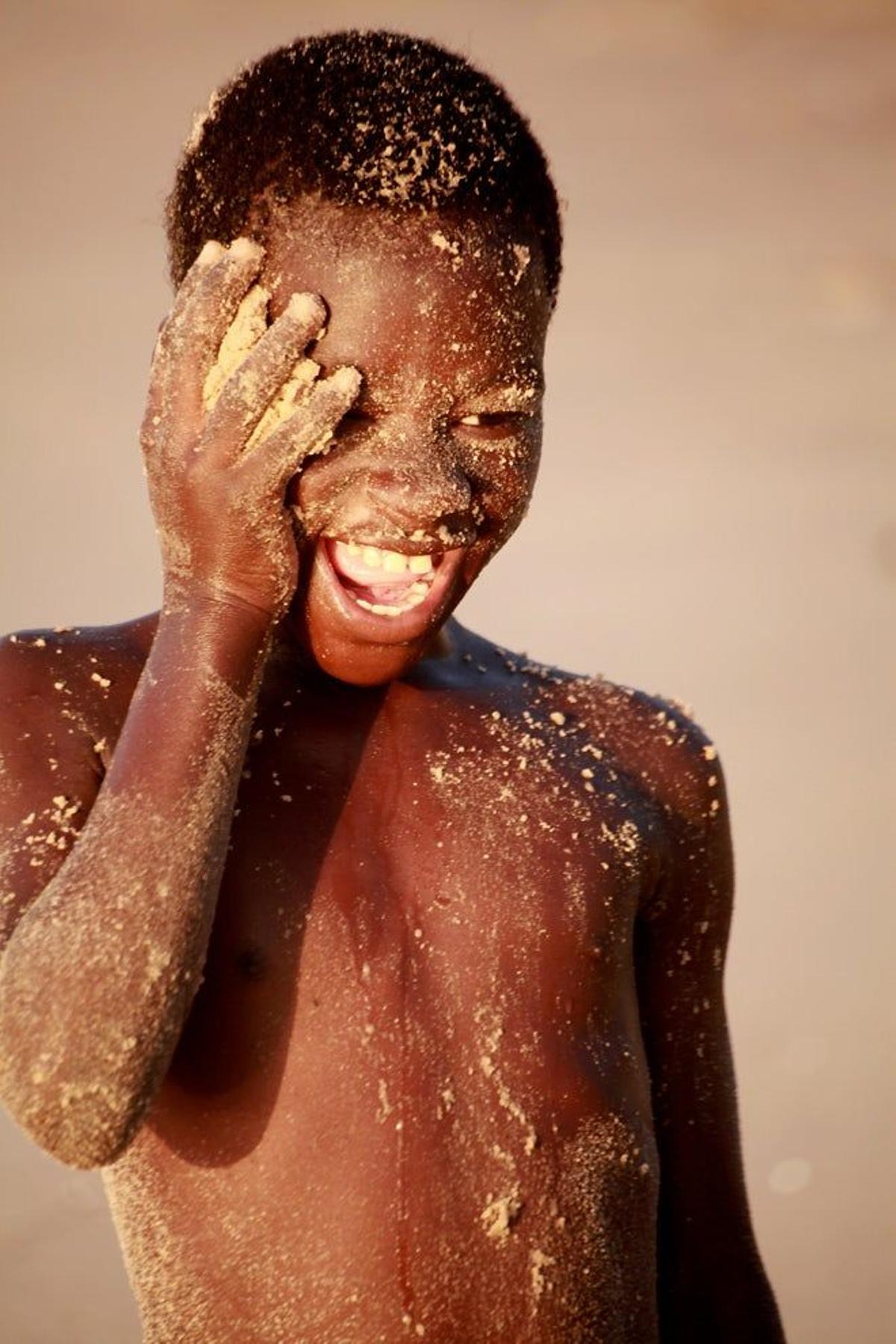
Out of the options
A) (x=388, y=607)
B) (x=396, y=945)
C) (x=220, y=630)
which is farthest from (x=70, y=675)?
(x=396, y=945)

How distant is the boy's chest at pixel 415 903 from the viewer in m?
1.56

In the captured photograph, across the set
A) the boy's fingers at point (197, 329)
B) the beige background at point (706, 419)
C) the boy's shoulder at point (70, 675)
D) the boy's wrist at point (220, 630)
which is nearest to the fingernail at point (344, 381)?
the boy's fingers at point (197, 329)

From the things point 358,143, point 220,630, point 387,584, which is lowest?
point 220,630

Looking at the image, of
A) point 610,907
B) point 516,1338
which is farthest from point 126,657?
point 516,1338

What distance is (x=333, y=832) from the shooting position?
1.66 meters

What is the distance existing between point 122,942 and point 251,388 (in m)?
0.51

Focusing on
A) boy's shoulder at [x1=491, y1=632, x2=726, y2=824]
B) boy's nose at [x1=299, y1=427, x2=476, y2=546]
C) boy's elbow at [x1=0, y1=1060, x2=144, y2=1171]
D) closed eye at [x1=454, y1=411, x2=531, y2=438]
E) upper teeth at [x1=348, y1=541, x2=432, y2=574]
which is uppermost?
closed eye at [x1=454, y1=411, x2=531, y2=438]

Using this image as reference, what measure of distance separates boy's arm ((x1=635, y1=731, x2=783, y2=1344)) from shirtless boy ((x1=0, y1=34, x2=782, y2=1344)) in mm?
106

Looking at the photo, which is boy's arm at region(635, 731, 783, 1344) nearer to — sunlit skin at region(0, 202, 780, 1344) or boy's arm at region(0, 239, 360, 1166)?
sunlit skin at region(0, 202, 780, 1344)

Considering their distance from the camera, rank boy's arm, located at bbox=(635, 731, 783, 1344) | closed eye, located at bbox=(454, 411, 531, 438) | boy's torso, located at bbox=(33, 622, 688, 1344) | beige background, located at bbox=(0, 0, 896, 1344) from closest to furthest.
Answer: boy's torso, located at bbox=(33, 622, 688, 1344) → closed eye, located at bbox=(454, 411, 531, 438) → boy's arm, located at bbox=(635, 731, 783, 1344) → beige background, located at bbox=(0, 0, 896, 1344)

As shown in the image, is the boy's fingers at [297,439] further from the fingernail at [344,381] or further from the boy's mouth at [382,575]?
the boy's mouth at [382,575]

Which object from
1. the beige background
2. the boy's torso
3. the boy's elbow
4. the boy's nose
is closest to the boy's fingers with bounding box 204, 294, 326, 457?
the boy's nose

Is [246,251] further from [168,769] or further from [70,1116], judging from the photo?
[70,1116]

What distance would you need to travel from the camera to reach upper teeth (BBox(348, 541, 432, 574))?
1620 millimetres
